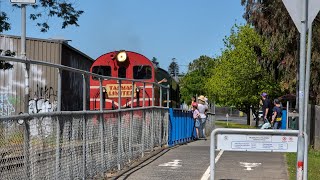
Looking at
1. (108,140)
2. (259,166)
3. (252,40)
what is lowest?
(259,166)

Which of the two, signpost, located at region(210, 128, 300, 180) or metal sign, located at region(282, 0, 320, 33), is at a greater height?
metal sign, located at region(282, 0, 320, 33)

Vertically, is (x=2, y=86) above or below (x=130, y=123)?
above

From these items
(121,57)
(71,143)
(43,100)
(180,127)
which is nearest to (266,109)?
(180,127)

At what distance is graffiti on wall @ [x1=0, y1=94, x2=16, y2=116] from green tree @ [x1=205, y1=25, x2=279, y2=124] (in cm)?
4147

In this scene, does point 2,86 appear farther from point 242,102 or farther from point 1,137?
point 242,102

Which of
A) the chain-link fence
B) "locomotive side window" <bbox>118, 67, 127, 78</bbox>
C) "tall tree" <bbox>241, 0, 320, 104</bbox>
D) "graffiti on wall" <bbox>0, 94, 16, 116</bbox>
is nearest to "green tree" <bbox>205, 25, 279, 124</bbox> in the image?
"tall tree" <bbox>241, 0, 320, 104</bbox>

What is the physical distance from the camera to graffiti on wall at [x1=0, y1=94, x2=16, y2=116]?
573cm

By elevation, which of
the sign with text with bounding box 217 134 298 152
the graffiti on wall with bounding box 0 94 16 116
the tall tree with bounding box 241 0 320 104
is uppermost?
the tall tree with bounding box 241 0 320 104

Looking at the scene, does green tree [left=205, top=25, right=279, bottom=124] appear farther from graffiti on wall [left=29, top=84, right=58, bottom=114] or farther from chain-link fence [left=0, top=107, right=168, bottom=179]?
graffiti on wall [left=29, top=84, right=58, bottom=114]

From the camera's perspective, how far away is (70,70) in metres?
7.86

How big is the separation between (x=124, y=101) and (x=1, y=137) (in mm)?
9016

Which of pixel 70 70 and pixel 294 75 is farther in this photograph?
pixel 294 75

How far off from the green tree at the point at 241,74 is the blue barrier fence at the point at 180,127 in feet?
87.3

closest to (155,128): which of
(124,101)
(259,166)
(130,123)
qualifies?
(124,101)
